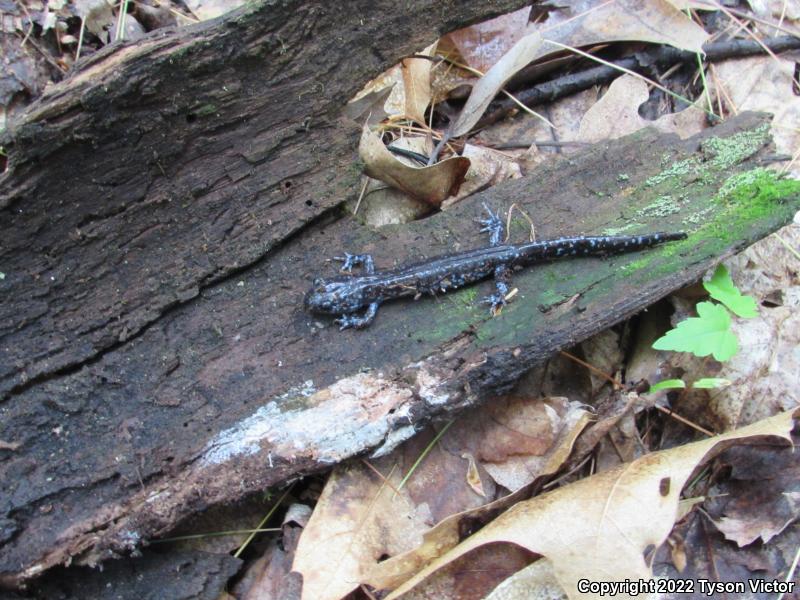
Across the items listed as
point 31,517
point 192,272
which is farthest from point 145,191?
point 31,517

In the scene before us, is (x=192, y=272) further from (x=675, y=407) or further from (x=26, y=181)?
(x=675, y=407)

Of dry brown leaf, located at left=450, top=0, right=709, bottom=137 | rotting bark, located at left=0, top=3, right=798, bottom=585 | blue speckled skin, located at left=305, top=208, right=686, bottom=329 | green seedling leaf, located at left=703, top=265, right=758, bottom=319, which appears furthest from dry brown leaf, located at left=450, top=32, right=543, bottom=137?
green seedling leaf, located at left=703, top=265, right=758, bottom=319

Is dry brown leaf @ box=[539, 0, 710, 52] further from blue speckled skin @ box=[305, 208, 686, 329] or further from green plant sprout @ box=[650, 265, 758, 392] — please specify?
green plant sprout @ box=[650, 265, 758, 392]

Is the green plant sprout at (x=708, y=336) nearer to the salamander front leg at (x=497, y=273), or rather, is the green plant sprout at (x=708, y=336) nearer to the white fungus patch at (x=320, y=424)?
the salamander front leg at (x=497, y=273)

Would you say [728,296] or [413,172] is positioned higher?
[413,172]

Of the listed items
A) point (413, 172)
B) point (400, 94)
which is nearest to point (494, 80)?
point (400, 94)

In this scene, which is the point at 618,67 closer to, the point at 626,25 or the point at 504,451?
the point at 626,25

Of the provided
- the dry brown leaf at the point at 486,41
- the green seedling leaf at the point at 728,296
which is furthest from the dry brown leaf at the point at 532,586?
the dry brown leaf at the point at 486,41
